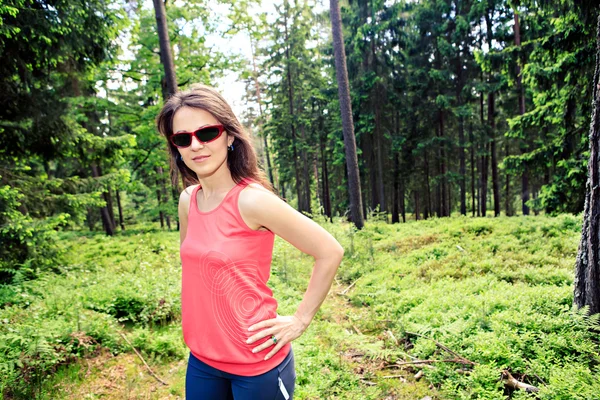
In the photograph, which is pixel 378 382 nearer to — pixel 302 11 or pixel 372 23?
pixel 372 23

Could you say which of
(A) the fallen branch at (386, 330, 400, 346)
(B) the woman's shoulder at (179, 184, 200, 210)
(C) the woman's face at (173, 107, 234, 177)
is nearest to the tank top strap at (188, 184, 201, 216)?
(B) the woman's shoulder at (179, 184, 200, 210)

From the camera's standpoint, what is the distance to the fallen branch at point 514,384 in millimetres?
3018

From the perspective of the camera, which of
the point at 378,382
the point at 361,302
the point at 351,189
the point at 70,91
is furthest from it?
the point at 351,189

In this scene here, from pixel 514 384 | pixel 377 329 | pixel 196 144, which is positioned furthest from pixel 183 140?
pixel 377 329

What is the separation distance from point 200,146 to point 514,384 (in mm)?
3570

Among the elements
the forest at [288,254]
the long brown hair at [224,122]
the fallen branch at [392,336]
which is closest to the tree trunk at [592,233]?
the forest at [288,254]

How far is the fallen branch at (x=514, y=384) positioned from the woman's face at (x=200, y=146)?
337cm

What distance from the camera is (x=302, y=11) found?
22.1 meters

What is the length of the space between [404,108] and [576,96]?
13.9 metres

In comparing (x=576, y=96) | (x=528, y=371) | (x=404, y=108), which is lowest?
(x=528, y=371)

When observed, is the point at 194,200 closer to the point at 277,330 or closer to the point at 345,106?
the point at 277,330

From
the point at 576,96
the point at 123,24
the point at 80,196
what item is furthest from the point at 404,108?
the point at 80,196

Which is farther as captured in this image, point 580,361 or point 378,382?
point 378,382

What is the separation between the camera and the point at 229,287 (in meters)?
1.59
